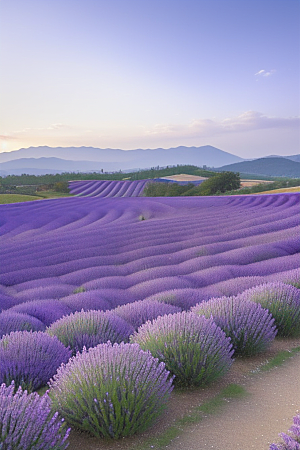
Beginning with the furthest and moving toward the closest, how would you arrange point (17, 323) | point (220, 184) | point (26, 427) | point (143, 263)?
1. point (220, 184)
2. point (143, 263)
3. point (17, 323)
4. point (26, 427)

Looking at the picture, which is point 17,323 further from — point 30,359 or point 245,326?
point 245,326

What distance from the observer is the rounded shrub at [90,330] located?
301 centimetres

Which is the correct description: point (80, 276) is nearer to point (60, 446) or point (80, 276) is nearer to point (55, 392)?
point (55, 392)

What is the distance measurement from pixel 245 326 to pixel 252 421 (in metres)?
0.98

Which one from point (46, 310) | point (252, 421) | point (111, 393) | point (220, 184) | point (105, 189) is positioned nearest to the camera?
point (111, 393)

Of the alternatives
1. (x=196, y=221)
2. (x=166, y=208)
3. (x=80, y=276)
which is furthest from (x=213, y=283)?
(x=166, y=208)

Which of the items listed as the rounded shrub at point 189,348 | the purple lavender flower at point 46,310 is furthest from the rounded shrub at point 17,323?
the rounded shrub at point 189,348

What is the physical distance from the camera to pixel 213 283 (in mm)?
5309

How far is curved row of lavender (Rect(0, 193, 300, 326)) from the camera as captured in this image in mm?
4492

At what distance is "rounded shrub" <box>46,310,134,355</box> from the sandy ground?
0.70m

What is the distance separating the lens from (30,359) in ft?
8.36

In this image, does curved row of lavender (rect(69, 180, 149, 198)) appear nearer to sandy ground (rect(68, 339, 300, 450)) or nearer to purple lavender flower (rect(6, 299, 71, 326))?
purple lavender flower (rect(6, 299, 71, 326))

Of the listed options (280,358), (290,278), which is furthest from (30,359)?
(290,278)

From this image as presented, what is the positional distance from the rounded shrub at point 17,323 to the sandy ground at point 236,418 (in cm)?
156
